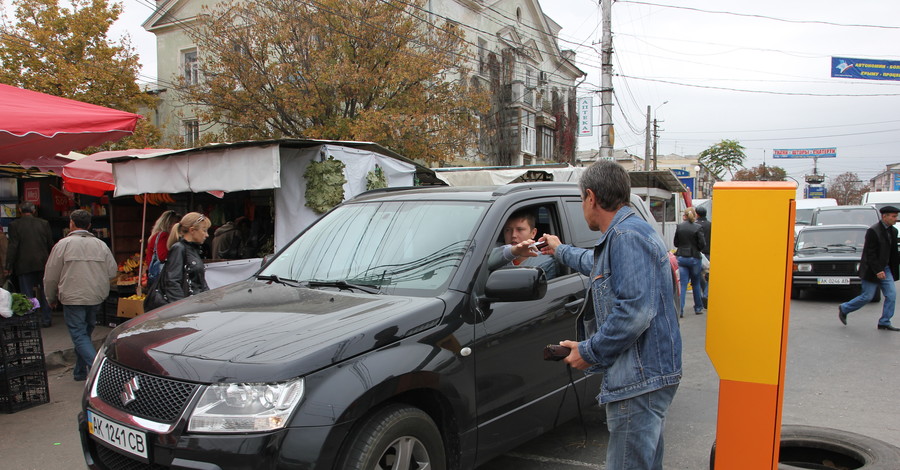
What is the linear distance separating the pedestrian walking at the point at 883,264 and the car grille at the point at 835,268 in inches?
101

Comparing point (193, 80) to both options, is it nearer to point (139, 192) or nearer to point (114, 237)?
point (114, 237)

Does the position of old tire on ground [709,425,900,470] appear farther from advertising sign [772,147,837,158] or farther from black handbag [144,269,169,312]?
advertising sign [772,147,837,158]

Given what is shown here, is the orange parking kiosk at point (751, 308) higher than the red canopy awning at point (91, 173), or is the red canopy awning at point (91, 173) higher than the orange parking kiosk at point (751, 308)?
the red canopy awning at point (91, 173)

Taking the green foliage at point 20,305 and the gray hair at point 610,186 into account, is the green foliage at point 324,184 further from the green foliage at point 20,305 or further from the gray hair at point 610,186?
the gray hair at point 610,186

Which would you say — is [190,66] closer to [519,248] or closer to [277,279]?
[277,279]

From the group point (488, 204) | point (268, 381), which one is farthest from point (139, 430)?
point (488, 204)

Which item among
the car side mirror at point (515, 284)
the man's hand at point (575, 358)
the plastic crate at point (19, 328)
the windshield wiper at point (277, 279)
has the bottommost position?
the plastic crate at point (19, 328)

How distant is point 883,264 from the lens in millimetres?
8320

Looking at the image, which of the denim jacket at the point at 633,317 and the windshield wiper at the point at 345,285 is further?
the windshield wiper at the point at 345,285

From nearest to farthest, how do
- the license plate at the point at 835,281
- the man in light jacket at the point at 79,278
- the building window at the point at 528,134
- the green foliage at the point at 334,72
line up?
the man in light jacket at the point at 79,278, the license plate at the point at 835,281, the green foliage at the point at 334,72, the building window at the point at 528,134

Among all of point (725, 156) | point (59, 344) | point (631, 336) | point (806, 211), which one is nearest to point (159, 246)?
point (59, 344)

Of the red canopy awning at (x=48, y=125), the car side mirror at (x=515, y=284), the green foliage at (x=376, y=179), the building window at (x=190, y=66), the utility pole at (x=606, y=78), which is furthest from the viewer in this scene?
the building window at (x=190, y=66)

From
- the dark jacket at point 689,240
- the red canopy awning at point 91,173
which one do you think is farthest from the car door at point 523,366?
the red canopy awning at point 91,173

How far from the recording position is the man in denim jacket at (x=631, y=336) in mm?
2350
